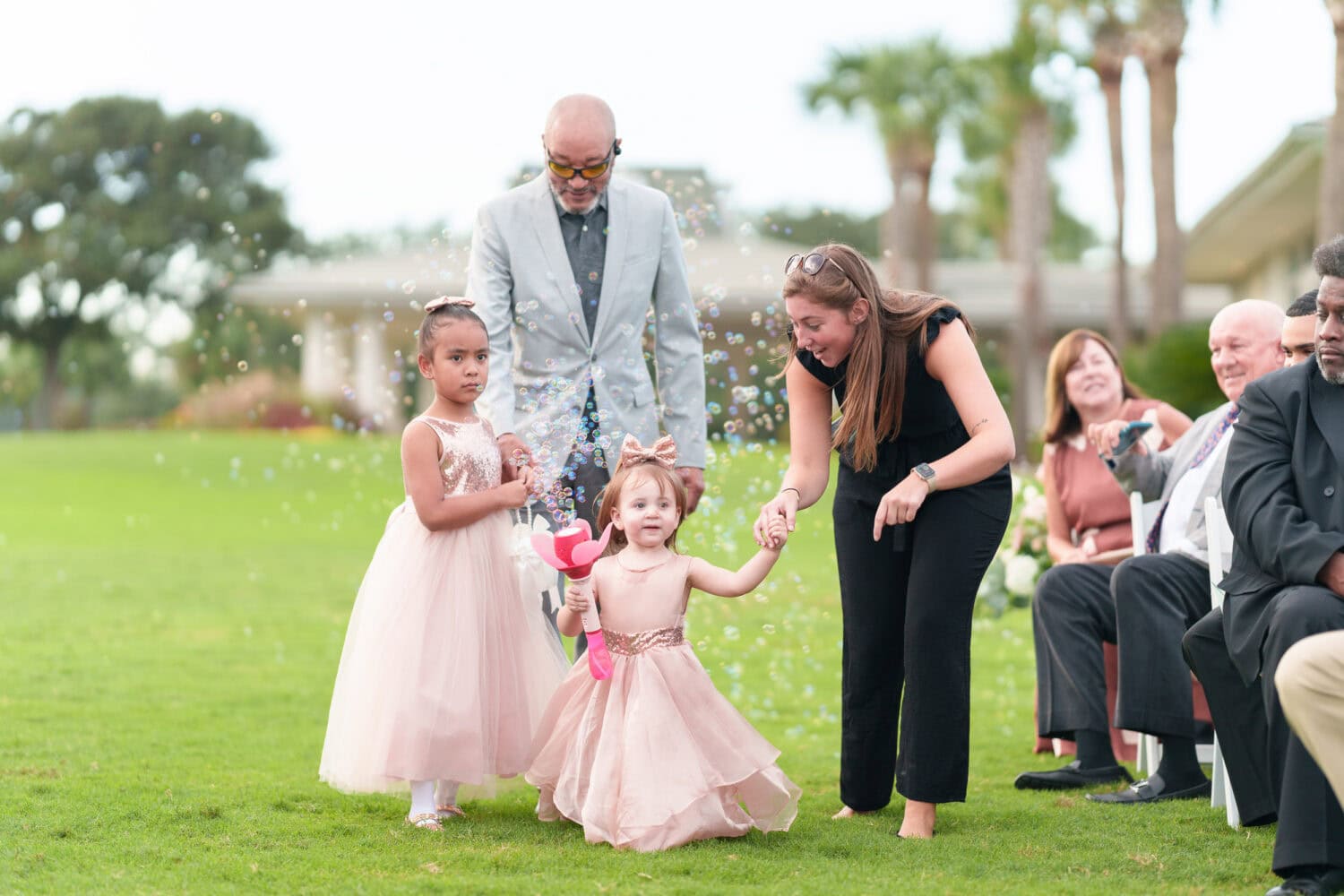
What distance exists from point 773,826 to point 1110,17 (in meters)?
23.8

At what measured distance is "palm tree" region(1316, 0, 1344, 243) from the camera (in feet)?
56.7

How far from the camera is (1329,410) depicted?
14.2 ft

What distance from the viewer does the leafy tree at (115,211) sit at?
45.7 m

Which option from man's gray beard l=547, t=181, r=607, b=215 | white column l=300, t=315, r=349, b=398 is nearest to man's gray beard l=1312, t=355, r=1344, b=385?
man's gray beard l=547, t=181, r=607, b=215

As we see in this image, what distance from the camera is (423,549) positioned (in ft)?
17.0

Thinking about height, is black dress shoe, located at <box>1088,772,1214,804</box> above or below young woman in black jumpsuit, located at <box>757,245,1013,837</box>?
below

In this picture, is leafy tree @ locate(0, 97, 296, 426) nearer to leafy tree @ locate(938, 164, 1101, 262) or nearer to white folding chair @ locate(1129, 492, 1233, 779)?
leafy tree @ locate(938, 164, 1101, 262)

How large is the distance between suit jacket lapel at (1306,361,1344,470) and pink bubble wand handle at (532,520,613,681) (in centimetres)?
214

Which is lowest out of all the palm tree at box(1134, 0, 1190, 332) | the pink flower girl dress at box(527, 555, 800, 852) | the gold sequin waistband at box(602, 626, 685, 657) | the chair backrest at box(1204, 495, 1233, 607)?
the pink flower girl dress at box(527, 555, 800, 852)

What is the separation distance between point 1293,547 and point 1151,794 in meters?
1.64

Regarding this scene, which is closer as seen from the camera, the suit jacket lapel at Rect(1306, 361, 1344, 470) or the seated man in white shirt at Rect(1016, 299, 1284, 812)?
the suit jacket lapel at Rect(1306, 361, 1344, 470)

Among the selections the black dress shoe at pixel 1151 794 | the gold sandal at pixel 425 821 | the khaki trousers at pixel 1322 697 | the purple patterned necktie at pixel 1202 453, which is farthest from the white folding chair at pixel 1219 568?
the gold sandal at pixel 425 821

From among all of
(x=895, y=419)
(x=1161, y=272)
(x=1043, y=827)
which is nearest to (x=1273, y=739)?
(x=1043, y=827)

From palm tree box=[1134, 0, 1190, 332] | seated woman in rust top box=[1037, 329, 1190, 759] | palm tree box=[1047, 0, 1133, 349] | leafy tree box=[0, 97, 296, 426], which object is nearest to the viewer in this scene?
seated woman in rust top box=[1037, 329, 1190, 759]
